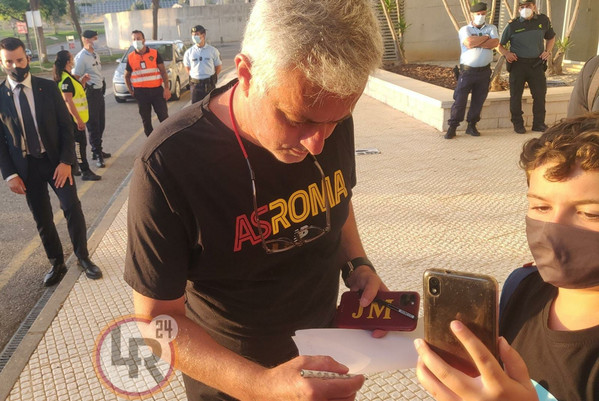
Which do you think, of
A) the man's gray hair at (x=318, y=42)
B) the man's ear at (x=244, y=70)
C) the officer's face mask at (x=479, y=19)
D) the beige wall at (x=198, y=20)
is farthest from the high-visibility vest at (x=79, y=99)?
the beige wall at (x=198, y=20)

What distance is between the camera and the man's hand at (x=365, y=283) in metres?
1.78

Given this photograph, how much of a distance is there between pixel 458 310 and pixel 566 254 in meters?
0.57

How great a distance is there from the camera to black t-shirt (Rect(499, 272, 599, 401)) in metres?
1.32

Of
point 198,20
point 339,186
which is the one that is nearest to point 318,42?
point 339,186

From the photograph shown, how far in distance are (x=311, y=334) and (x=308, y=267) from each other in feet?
0.85

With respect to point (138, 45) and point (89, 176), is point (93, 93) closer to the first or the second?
point (89, 176)

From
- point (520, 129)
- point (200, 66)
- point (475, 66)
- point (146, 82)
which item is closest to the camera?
point (475, 66)

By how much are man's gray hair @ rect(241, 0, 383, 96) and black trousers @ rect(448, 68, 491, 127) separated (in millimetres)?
7112

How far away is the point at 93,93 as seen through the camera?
28.2ft

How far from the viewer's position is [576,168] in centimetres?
145

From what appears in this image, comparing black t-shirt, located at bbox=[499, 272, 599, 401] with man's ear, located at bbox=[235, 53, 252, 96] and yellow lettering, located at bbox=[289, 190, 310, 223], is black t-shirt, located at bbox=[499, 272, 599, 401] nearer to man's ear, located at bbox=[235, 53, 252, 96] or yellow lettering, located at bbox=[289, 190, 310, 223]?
yellow lettering, located at bbox=[289, 190, 310, 223]

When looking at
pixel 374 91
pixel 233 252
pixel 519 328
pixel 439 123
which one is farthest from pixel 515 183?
pixel 374 91

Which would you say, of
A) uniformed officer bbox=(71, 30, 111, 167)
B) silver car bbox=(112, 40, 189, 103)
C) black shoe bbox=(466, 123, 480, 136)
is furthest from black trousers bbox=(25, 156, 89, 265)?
silver car bbox=(112, 40, 189, 103)

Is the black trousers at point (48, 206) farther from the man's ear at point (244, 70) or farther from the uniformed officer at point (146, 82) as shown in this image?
the uniformed officer at point (146, 82)
